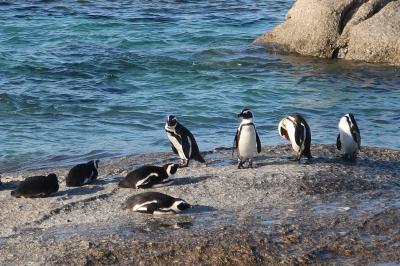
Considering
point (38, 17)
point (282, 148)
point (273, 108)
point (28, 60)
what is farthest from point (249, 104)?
point (38, 17)

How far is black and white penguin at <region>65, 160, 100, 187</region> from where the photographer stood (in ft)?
35.7

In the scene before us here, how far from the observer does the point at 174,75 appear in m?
21.0

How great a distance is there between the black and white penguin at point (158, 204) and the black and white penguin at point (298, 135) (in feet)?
9.63

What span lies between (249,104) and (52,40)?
878 centimetres

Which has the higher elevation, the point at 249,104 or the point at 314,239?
the point at 314,239

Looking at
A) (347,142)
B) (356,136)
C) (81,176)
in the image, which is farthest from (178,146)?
(356,136)

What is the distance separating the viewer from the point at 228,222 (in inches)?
359

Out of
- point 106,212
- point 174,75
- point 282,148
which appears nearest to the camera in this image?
point 106,212

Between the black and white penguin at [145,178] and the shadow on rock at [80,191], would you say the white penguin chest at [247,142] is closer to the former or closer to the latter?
the black and white penguin at [145,178]

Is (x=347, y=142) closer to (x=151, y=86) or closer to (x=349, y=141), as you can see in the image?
(x=349, y=141)

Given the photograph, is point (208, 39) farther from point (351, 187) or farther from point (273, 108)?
point (351, 187)

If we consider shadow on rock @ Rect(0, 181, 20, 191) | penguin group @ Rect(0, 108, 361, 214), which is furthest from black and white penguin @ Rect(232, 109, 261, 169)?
shadow on rock @ Rect(0, 181, 20, 191)

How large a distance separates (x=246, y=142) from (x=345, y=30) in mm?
10572

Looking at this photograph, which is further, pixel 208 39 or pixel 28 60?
pixel 208 39
